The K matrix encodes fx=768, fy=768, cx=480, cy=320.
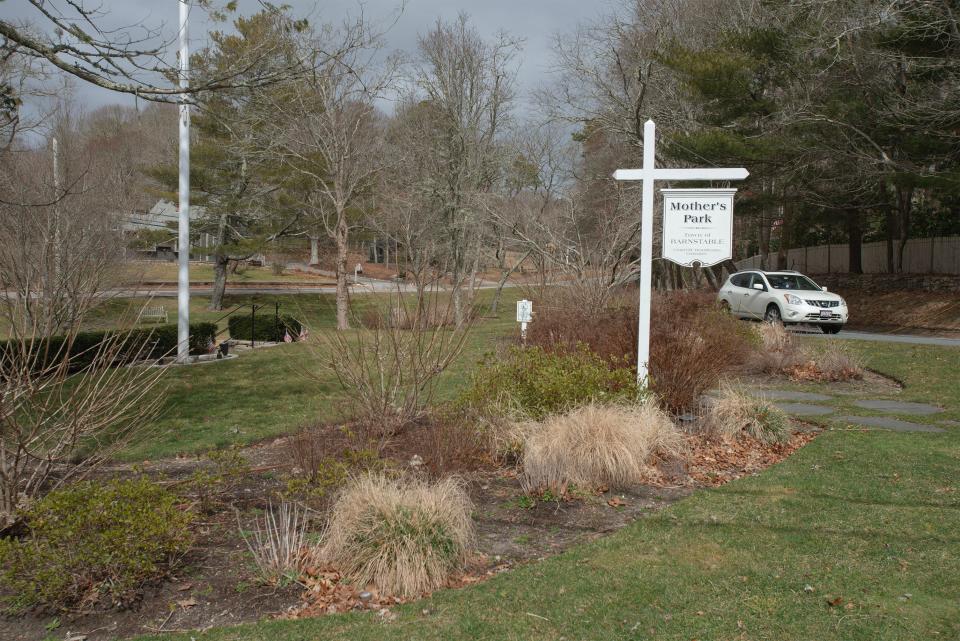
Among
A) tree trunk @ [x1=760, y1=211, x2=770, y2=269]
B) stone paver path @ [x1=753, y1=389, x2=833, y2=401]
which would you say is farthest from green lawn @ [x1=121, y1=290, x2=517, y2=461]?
tree trunk @ [x1=760, y1=211, x2=770, y2=269]

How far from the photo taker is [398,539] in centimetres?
440

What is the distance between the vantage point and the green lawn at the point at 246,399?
8.35m

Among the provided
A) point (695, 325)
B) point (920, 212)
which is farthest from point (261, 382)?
point (920, 212)

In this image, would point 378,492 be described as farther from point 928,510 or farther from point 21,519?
point 928,510

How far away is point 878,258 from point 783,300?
1424cm

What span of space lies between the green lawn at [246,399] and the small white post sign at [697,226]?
3.24 meters

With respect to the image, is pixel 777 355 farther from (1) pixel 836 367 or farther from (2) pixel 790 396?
(2) pixel 790 396

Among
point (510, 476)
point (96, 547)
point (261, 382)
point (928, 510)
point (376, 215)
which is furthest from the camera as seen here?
point (376, 215)

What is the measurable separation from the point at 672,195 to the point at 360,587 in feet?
18.7

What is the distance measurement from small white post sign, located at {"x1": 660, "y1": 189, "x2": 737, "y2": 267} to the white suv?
366 inches

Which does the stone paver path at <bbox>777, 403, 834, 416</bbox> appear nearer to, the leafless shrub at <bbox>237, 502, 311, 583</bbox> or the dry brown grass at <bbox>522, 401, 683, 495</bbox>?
the dry brown grass at <bbox>522, 401, 683, 495</bbox>

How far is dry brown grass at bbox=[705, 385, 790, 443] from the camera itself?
755 centimetres

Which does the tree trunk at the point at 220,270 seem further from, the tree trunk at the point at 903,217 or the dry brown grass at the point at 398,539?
the dry brown grass at the point at 398,539

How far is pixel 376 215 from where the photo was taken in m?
27.1
